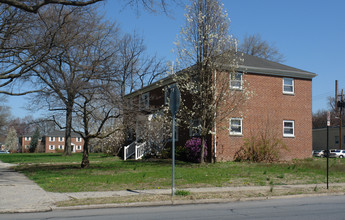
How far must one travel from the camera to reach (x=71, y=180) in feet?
45.0

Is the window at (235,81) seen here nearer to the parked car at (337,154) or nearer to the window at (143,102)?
the window at (143,102)

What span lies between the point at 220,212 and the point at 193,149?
14470 mm

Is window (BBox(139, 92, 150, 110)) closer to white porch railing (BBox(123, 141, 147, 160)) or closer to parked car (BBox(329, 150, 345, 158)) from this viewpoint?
white porch railing (BBox(123, 141, 147, 160))

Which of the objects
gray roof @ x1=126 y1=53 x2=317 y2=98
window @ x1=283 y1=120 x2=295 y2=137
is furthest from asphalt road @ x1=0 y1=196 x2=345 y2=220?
window @ x1=283 y1=120 x2=295 y2=137

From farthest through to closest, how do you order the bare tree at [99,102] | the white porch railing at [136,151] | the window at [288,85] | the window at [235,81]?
the white porch railing at [136,151]
the window at [288,85]
the window at [235,81]
the bare tree at [99,102]

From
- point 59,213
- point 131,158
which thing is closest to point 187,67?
point 131,158

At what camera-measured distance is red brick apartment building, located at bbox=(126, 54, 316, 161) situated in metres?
23.8

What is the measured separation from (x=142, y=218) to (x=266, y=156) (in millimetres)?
17108

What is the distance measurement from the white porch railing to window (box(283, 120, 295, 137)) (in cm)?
998

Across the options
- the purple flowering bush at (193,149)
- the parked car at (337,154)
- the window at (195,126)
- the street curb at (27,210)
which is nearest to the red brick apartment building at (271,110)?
the window at (195,126)

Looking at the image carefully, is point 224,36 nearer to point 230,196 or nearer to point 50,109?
point 50,109

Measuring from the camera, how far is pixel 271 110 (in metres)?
25.3

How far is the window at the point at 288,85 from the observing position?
1027 inches

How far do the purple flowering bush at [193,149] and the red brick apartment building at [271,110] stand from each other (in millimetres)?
837
